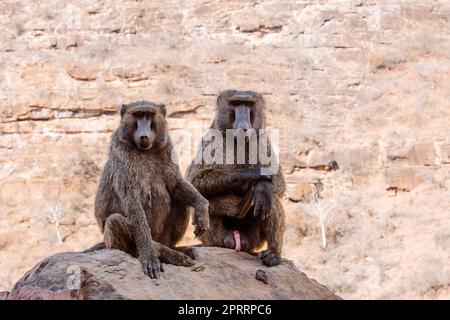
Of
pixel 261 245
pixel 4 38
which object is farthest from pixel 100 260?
pixel 4 38

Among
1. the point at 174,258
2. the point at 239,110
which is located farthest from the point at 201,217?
the point at 239,110

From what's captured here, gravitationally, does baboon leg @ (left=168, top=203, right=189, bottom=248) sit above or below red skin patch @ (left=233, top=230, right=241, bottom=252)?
above

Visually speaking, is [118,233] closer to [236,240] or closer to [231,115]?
[236,240]

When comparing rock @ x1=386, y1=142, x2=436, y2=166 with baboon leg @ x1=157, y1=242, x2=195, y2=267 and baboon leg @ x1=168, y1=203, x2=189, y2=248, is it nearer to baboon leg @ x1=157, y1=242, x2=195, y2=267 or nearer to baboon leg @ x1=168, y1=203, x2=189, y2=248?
baboon leg @ x1=168, y1=203, x2=189, y2=248

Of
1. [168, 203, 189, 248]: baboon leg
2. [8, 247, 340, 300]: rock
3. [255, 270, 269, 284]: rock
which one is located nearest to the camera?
[8, 247, 340, 300]: rock

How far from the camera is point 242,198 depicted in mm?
7402

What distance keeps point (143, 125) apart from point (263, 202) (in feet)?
4.58

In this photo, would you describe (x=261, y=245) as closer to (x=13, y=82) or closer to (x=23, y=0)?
(x=13, y=82)

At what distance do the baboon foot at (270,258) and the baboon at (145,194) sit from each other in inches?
29.2

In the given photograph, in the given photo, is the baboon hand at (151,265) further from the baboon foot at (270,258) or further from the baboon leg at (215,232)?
the baboon leg at (215,232)

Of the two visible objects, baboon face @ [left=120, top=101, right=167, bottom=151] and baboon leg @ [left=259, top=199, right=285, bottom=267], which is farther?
baboon leg @ [left=259, top=199, right=285, bottom=267]

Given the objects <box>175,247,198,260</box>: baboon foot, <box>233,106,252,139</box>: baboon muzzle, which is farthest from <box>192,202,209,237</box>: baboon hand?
<box>233,106,252,139</box>: baboon muzzle

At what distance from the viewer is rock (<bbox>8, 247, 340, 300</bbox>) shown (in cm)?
546
